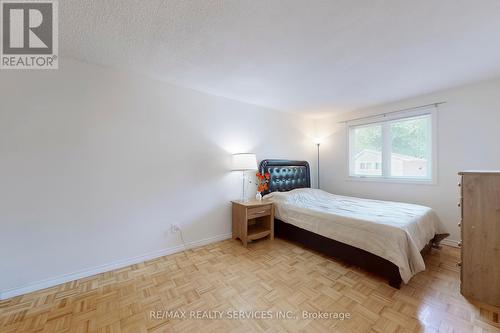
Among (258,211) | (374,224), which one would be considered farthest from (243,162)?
(374,224)

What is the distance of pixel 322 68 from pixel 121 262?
11.0 feet

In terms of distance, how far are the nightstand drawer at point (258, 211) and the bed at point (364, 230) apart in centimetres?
18

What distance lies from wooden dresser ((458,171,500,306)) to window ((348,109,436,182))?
1.58 metres

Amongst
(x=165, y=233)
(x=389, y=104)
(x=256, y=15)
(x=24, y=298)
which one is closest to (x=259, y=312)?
(x=165, y=233)

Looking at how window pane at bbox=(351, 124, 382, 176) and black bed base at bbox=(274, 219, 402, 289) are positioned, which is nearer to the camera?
black bed base at bbox=(274, 219, 402, 289)

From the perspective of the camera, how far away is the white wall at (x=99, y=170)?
6.01ft

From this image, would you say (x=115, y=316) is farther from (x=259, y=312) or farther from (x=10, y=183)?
(x=10, y=183)

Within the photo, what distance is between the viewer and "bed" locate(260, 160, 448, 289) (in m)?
1.88

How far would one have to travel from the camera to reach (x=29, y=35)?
170 centimetres

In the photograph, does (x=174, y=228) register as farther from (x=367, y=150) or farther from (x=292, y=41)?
(x=367, y=150)

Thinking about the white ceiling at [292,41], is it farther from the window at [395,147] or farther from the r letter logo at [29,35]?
the window at [395,147]

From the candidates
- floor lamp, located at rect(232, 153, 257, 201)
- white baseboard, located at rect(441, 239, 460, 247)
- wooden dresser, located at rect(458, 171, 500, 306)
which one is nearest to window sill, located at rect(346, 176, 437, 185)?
white baseboard, located at rect(441, 239, 460, 247)

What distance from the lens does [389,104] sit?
3479 millimetres

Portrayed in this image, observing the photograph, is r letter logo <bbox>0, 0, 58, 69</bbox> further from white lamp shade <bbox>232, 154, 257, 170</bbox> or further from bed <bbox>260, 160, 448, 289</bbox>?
bed <bbox>260, 160, 448, 289</bbox>
